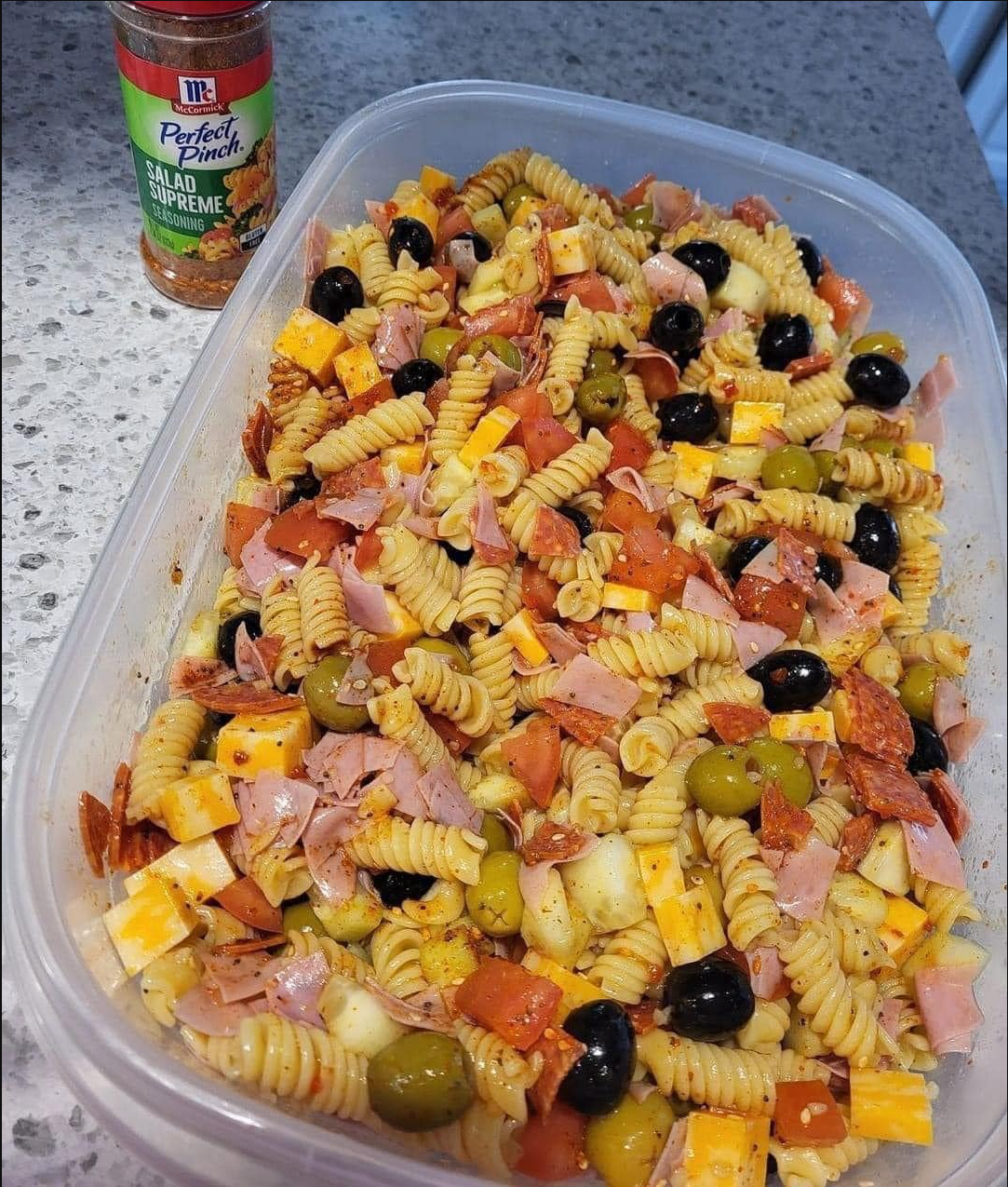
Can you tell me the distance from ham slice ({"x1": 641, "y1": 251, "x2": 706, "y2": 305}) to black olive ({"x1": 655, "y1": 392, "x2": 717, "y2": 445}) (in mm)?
224

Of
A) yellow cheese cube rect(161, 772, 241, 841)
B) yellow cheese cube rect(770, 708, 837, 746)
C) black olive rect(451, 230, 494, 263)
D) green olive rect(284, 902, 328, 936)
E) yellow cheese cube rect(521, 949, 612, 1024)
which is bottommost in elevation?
green olive rect(284, 902, 328, 936)

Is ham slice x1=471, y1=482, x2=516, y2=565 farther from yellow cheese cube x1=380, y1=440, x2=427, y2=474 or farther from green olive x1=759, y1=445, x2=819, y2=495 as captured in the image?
green olive x1=759, y1=445, x2=819, y2=495

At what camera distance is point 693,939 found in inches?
50.1

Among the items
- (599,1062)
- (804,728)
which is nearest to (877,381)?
(804,728)

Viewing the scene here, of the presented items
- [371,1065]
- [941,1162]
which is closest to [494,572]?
[371,1065]

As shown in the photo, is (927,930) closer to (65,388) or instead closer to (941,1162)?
(941,1162)

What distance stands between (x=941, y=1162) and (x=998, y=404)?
1.14 m

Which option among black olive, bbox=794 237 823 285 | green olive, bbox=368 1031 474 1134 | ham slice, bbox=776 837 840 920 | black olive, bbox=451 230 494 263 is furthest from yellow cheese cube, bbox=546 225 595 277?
green olive, bbox=368 1031 474 1134

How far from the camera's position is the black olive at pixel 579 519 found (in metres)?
1.64

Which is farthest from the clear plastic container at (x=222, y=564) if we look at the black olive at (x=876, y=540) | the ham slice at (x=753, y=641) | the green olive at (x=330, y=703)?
the ham slice at (x=753, y=641)

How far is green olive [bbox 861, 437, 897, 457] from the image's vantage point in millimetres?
1855

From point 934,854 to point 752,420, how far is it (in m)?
0.77

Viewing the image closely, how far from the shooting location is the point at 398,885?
52.6 inches

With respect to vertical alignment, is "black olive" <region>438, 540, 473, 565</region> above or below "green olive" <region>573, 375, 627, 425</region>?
below
